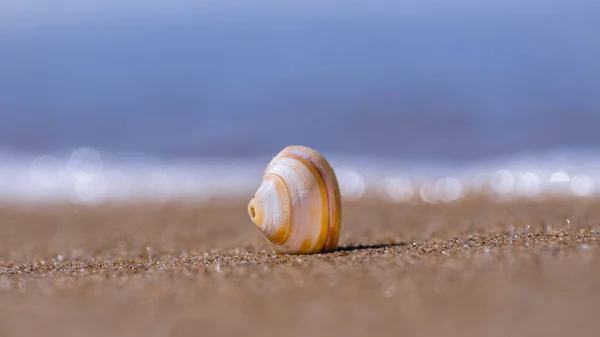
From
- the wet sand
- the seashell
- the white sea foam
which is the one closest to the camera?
Answer: the wet sand

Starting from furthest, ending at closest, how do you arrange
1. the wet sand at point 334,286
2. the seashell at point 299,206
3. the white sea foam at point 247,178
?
1. the white sea foam at point 247,178
2. the seashell at point 299,206
3. the wet sand at point 334,286

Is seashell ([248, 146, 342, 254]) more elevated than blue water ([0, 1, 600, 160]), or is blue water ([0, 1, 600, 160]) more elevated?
blue water ([0, 1, 600, 160])

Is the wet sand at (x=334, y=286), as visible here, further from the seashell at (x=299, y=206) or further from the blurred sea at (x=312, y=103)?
the blurred sea at (x=312, y=103)

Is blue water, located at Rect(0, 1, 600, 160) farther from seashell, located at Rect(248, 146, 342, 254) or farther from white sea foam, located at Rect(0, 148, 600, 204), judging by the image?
seashell, located at Rect(248, 146, 342, 254)

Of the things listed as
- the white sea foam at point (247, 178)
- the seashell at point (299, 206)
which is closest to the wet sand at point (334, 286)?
the seashell at point (299, 206)

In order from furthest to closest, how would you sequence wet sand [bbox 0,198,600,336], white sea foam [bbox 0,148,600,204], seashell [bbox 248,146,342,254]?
white sea foam [bbox 0,148,600,204]
seashell [bbox 248,146,342,254]
wet sand [bbox 0,198,600,336]

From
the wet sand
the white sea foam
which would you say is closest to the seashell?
the wet sand

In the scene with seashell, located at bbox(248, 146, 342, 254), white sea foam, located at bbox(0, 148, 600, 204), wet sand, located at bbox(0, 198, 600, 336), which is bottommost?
wet sand, located at bbox(0, 198, 600, 336)
